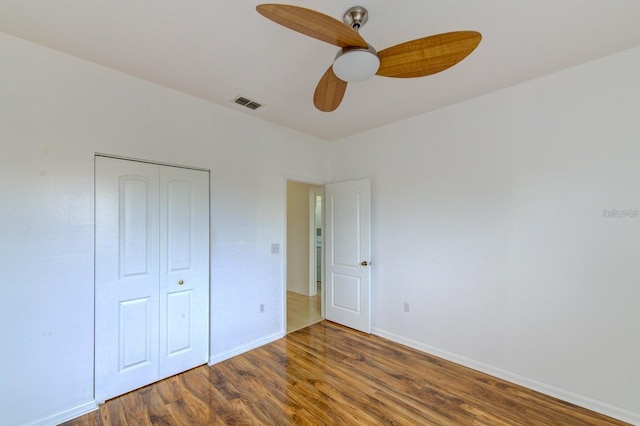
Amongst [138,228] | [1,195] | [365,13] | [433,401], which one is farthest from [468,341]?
[1,195]

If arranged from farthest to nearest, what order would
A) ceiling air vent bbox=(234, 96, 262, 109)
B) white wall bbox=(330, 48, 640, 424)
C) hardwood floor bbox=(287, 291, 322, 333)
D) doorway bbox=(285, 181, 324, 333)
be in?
doorway bbox=(285, 181, 324, 333) < hardwood floor bbox=(287, 291, 322, 333) < ceiling air vent bbox=(234, 96, 262, 109) < white wall bbox=(330, 48, 640, 424)

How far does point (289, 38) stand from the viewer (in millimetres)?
1826

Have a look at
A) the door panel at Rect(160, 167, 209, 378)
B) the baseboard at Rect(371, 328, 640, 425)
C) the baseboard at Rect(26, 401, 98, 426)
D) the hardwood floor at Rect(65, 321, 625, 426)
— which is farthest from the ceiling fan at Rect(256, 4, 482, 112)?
the baseboard at Rect(26, 401, 98, 426)

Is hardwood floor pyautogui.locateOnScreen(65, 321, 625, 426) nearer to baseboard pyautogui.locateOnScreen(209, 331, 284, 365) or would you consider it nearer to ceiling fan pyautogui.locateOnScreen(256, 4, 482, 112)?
A: baseboard pyautogui.locateOnScreen(209, 331, 284, 365)

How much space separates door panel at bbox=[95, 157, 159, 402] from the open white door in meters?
2.27

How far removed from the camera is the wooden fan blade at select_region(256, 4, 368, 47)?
113 cm

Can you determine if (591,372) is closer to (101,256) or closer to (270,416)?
(270,416)

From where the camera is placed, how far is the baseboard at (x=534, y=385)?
1995 mm

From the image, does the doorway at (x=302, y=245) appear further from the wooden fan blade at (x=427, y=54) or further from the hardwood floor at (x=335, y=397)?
the wooden fan blade at (x=427, y=54)

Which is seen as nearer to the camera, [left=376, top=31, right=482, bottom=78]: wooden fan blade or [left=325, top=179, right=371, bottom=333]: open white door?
[left=376, top=31, right=482, bottom=78]: wooden fan blade

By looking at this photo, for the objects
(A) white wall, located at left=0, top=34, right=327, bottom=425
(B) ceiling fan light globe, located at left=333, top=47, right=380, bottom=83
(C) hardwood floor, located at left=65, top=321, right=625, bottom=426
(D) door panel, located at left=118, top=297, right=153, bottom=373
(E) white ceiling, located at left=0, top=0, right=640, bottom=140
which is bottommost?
(C) hardwood floor, located at left=65, top=321, right=625, bottom=426

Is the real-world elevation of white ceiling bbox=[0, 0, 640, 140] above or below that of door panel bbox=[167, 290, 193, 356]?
above

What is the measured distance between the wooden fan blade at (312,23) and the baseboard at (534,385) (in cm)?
304

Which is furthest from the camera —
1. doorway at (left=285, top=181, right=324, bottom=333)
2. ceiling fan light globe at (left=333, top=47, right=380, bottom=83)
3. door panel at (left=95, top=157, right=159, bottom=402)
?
doorway at (left=285, top=181, right=324, bottom=333)
